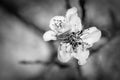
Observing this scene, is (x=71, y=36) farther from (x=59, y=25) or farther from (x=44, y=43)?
(x=44, y=43)

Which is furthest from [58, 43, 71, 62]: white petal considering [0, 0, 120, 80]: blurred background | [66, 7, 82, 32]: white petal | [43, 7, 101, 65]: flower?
[0, 0, 120, 80]: blurred background

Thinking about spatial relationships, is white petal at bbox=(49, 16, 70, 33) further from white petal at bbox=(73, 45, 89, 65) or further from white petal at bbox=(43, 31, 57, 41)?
white petal at bbox=(73, 45, 89, 65)

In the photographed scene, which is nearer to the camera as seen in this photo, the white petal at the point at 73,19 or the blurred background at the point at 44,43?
the white petal at the point at 73,19

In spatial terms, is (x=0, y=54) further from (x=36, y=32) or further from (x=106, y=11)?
(x=106, y=11)

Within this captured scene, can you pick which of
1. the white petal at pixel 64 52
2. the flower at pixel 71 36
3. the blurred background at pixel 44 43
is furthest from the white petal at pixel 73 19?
the blurred background at pixel 44 43

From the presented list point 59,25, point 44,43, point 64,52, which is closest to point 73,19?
point 59,25

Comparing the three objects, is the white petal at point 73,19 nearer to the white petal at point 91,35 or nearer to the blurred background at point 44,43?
the white petal at point 91,35
